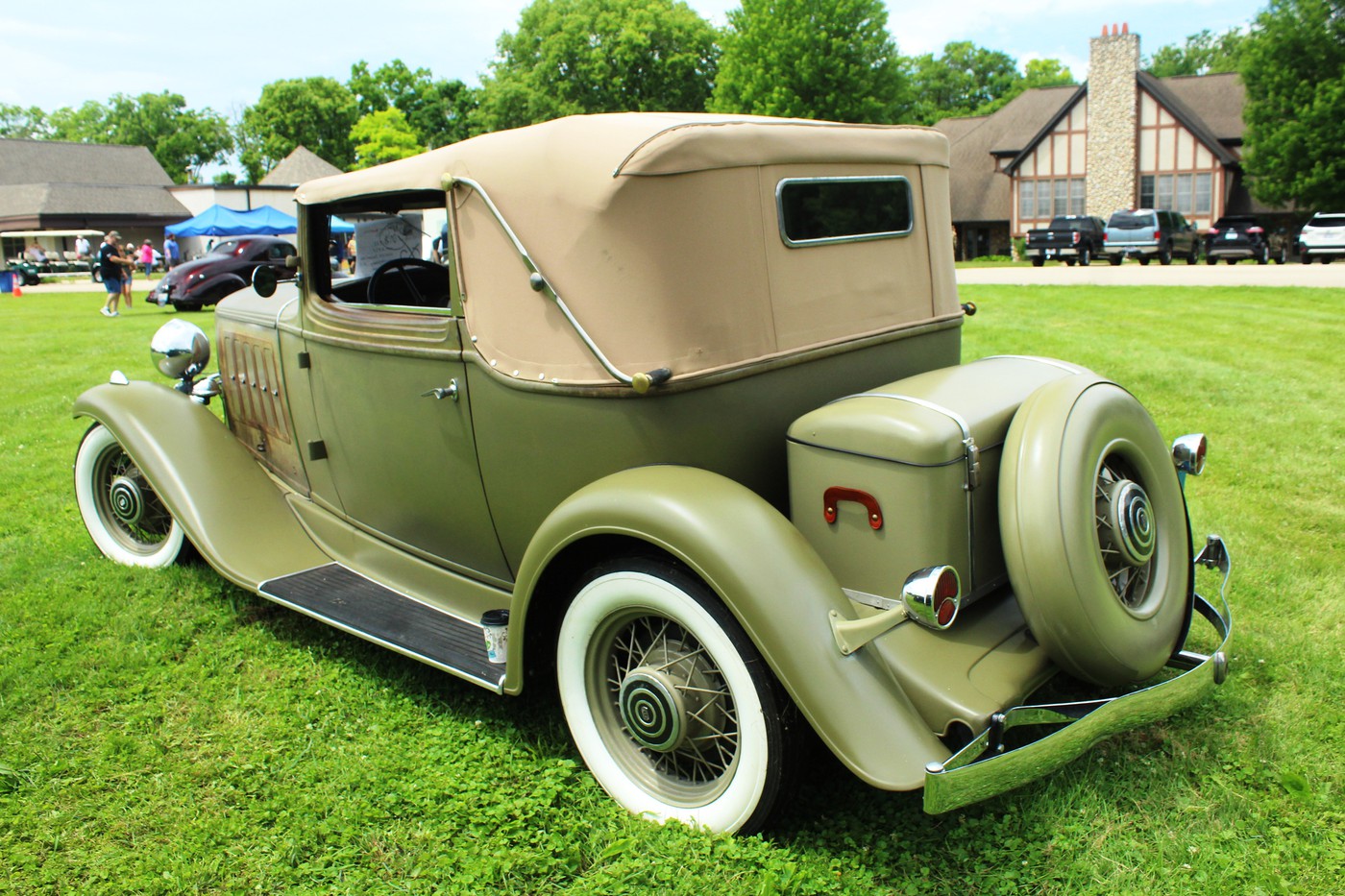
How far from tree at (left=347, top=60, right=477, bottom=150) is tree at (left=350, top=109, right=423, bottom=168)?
9.09 meters

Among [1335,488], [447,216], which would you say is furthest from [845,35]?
[447,216]

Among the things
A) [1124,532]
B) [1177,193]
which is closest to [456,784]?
[1124,532]

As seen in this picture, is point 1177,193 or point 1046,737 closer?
point 1046,737

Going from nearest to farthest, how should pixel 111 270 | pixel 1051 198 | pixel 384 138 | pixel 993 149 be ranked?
pixel 111 270 → pixel 1051 198 → pixel 993 149 → pixel 384 138

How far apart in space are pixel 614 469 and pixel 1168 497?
1.63m

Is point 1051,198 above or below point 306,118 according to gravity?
below

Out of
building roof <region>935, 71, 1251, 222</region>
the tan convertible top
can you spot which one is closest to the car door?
the tan convertible top

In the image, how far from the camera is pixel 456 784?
112 inches

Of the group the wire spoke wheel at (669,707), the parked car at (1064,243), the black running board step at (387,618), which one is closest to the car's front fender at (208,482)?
the black running board step at (387,618)

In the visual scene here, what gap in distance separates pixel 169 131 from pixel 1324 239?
274ft

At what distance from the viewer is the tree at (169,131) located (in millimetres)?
78062

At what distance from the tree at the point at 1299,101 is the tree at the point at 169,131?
74.6 m

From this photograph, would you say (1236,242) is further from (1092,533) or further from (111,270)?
(1092,533)

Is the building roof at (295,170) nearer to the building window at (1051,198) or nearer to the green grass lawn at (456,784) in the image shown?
the building window at (1051,198)
